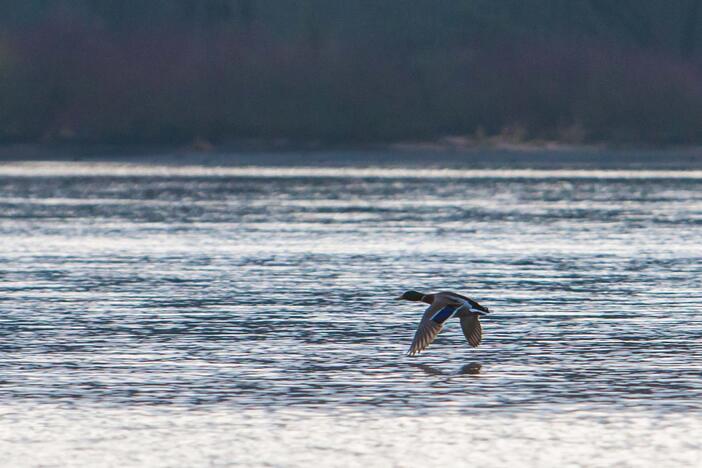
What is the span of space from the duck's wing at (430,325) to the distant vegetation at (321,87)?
54.7 meters

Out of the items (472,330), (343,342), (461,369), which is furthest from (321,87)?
(461,369)

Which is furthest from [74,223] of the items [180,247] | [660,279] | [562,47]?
[562,47]

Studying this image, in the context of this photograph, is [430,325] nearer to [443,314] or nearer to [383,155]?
[443,314]

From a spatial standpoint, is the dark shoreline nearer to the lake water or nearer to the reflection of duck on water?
the lake water

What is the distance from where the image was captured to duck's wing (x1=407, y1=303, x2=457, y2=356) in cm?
1577

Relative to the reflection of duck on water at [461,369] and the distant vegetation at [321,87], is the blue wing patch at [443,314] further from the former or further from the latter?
the distant vegetation at [321,87]

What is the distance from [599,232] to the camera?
33.6m

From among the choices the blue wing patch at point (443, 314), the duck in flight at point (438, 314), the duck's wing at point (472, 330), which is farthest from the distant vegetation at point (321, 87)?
the blue wing patch at point (443, 314)

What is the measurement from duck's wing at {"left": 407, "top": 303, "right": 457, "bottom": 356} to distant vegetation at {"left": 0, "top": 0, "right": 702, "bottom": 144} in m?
54.7

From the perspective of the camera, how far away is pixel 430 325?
15852 millimetres

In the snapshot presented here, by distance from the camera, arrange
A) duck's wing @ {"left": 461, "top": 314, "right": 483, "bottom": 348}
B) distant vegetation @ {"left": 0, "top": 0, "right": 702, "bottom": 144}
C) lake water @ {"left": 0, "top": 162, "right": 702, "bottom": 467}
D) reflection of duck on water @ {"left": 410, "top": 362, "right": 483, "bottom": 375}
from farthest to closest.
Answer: distant vegetation @ {"left": 0, "top": 0, "right": 702, "bottom": 144}
duck's wing @ {"left": 461, "top": 314, "right": 483, "bottom": 348}
reflection of duck on water @ {"left": 410, "top": 362, "right": 483, "bottom": 375}
lake water @ {"left": 0, "top": 162, "right": 702, "bottom": 467}

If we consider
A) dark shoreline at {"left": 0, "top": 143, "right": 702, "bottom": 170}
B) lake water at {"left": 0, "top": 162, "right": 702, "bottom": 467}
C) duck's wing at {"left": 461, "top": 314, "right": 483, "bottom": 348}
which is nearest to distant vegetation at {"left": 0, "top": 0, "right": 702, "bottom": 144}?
dark shoreline at {"left": 0, "top": 143, "right": 702, "bottom": 170}

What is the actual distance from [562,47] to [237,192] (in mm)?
32762

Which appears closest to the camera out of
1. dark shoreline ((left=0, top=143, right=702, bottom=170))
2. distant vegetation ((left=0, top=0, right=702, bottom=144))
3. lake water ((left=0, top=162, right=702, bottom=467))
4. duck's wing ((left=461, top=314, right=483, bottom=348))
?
lake water ((left=0, top=162, right=702, bottom=467))
